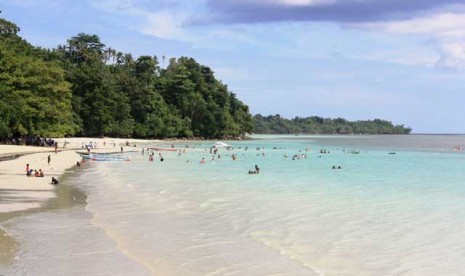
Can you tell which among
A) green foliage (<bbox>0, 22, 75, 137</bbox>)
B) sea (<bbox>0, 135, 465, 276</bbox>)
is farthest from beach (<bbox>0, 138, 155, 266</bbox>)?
green foliage (<bbox>0, 22, 75, 137</bbox>)

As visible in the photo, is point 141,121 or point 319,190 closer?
point 319,190

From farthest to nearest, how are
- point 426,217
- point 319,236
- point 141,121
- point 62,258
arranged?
point 141,121, point 426,217, point 319,236, point 62,258

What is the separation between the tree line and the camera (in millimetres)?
62844

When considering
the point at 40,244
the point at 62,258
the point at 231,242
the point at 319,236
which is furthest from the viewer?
the point at 319,236

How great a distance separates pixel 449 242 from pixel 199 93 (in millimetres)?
122217

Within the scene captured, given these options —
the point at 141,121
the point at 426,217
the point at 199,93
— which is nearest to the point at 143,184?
the point at 426,217

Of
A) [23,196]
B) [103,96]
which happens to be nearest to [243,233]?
[23,196]

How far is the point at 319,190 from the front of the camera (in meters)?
29.8

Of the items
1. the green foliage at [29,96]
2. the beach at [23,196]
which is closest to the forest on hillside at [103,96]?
the green foliage at [29,96]

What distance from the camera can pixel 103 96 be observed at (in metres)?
96.9

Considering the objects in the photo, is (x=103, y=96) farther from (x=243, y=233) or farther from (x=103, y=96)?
(x=243, y=233)

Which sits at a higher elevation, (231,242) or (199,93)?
(199,93)

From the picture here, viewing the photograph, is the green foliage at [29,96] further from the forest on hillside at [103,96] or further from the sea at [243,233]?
the sea at [243,233]

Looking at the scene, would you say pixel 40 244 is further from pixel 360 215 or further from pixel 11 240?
pixel 360 215
